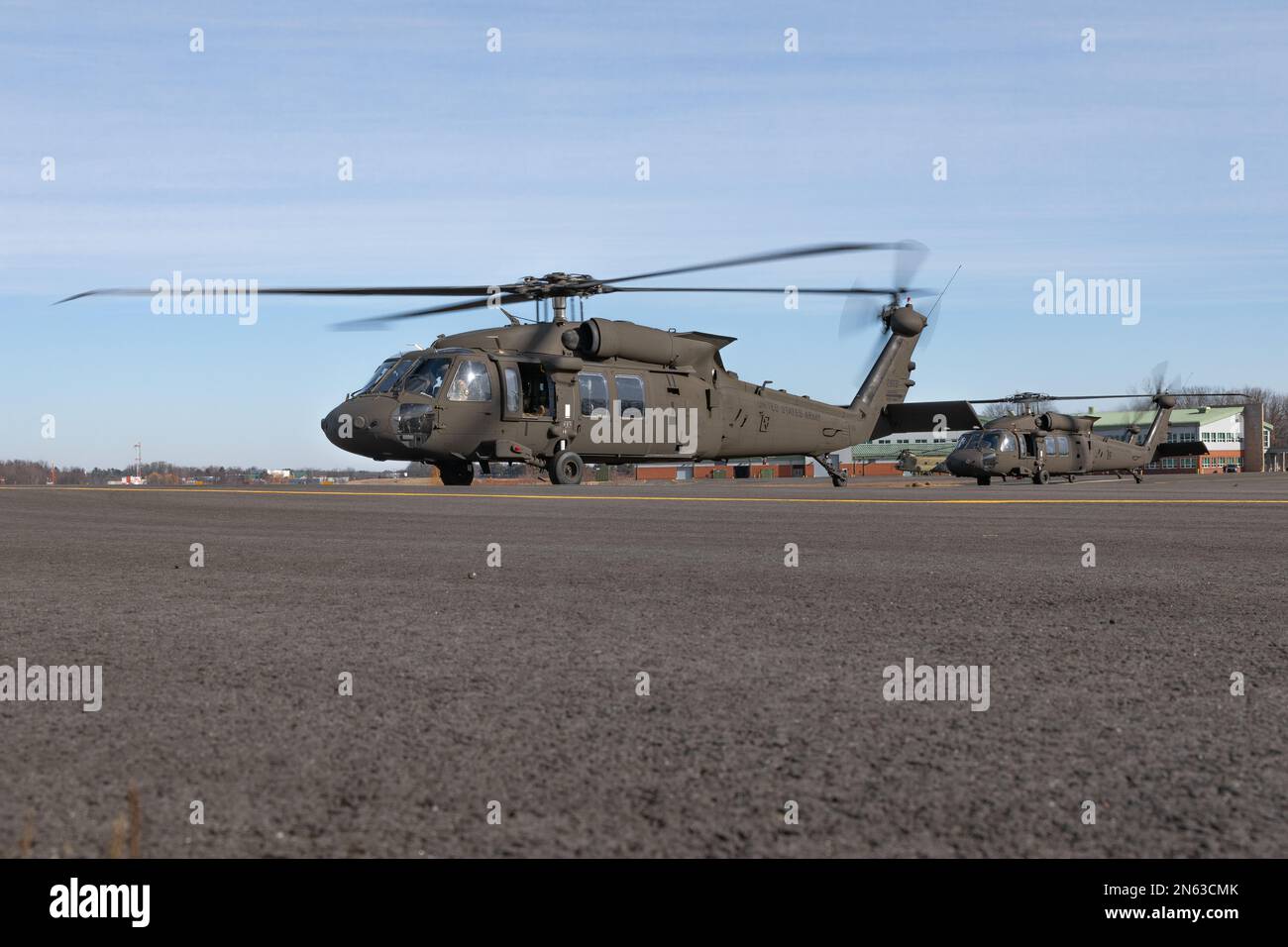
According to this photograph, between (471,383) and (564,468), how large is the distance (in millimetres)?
2594

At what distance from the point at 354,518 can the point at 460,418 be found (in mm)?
7769

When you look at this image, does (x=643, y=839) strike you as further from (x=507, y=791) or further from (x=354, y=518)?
(x=354, y=518)

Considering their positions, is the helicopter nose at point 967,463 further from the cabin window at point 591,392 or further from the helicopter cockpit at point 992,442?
the cabin window at point 591,392

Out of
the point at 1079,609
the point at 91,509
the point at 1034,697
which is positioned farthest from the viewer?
the point at 91,509

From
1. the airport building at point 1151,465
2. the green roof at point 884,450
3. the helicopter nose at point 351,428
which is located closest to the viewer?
the helicopter nose at point 351,428

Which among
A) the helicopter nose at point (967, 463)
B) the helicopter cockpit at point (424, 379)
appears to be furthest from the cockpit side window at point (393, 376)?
the helicopter nose at point (967, 463)

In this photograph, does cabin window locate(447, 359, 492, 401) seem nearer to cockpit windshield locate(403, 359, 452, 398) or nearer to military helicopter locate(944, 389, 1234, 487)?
cockpit windshield locate(403, 359, 452, 398)

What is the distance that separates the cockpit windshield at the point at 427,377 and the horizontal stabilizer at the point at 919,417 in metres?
13.1

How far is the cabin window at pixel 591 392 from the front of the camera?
21.6 meters

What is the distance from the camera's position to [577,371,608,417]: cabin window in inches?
850

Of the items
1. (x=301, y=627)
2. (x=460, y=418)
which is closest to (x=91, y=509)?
(x=460, y=418)

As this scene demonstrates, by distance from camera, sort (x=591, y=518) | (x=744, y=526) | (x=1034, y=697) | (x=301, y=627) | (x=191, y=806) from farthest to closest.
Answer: (x=591, y=518) → (x=744, y=526) → (x=301, y=627) → (x=1034, y=697) → (x=191, y=806)

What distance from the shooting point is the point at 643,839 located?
7.13 ft

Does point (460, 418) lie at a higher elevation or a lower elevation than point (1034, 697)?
higher
